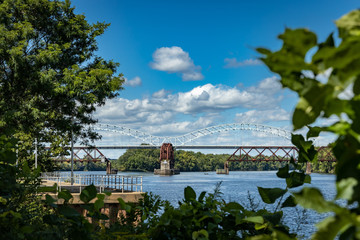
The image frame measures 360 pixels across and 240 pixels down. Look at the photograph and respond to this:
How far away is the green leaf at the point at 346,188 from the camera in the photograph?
2.31 ft

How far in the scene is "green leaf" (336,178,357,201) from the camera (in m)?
0.70

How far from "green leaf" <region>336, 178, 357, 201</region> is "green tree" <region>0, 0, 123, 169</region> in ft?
56.1

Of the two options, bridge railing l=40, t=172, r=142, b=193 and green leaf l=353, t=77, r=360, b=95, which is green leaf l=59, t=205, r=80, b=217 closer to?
green leaf l=353, t=77, r=360, b=95

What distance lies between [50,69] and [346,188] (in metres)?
17.9

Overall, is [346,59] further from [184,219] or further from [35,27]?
[35,27]

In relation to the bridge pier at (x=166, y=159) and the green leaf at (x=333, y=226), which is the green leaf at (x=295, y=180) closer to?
the green leaf at (x=333, y=226)

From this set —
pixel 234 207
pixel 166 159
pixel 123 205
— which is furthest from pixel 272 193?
pixel 166 159

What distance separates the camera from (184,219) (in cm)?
188

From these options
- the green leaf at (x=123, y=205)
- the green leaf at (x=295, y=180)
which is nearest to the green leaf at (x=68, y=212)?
the green leaf at (x=123, y=205)

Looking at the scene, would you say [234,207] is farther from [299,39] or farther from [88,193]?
[299,39]

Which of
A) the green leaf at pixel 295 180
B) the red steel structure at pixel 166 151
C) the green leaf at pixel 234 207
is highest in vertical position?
the red steel structure at pixel 166 151

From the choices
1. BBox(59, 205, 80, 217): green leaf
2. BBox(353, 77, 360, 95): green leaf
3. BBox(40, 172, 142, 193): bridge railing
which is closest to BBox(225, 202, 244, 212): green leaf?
BBox(59, 205, 80, 217): green leaf

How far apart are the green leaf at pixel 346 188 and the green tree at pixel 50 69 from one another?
56.1 ft

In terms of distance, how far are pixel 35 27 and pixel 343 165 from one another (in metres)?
20.4
